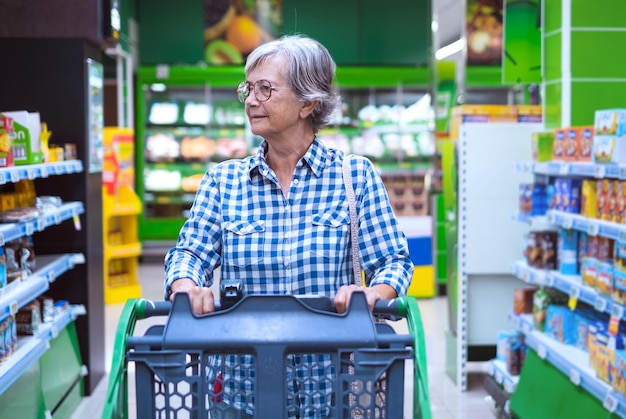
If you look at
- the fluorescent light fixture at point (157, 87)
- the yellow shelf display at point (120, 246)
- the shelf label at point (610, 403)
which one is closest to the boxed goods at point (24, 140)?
the shelf label at point (610, 403)

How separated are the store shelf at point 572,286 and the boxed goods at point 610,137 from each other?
1.83 feet

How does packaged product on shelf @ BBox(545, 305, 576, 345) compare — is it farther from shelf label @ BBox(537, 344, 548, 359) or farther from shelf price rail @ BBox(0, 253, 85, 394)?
shelf price rail @ BBox(0, 253, 85, 394)

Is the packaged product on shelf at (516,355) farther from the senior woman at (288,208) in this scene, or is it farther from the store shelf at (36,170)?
the senior woman at (288,208)

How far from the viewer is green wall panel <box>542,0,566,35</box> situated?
4.93 metres

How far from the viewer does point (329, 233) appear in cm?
221

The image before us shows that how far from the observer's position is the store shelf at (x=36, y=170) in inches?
159

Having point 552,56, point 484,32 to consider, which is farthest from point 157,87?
point 552,56

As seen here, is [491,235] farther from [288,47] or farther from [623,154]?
[288,47]

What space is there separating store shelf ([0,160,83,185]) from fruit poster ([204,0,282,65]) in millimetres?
6739

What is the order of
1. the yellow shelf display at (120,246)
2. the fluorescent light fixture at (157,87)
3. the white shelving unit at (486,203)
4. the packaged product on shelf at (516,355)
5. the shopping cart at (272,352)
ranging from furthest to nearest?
1. the fluorescent light fixture at (157,87)
2. the yellow shelf display at (120,246)
3. the white shelving unit at (486,203)
4. the packaged product on shelf at (516,355)
5. the shopping cart at (272,352)

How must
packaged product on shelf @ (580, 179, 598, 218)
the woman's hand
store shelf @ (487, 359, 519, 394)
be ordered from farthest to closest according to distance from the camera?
store shelf @ (487, 359, 519, 394) < packaged product on shelf @ (580, 179, 598, 218) < the woman's hand

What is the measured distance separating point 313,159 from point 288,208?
5.4 inches

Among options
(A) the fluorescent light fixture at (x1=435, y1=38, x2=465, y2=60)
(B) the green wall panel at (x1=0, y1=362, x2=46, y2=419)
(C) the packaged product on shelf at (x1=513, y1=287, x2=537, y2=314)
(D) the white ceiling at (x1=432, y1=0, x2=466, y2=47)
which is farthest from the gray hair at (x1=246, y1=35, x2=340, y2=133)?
(D) the white ceiling at (x1=432, y1=0, x2=466, y2=47)

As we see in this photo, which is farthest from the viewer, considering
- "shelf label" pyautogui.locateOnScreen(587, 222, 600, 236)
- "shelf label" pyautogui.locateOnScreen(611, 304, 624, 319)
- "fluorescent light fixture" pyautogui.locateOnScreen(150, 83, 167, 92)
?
"fluorescent light fixture" pyautogui.locateOnScreen(150, 83, 167, 92)
